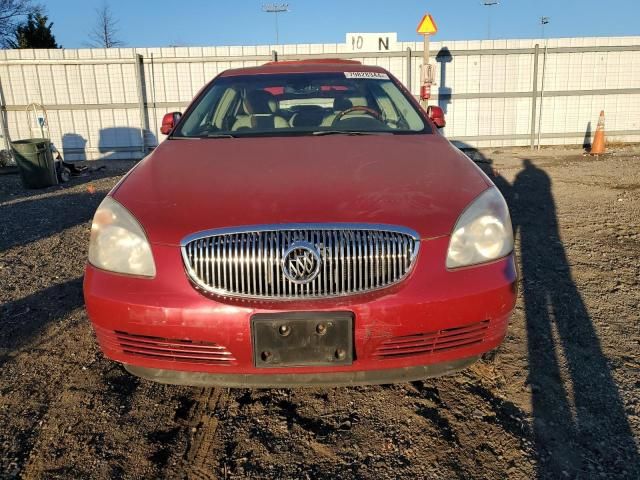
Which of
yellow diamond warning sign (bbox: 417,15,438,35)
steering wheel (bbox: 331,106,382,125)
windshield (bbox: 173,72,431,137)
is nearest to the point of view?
windshield (bbox: 173,72,431,137)

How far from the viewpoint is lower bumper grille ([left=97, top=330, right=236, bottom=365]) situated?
2.12 metres

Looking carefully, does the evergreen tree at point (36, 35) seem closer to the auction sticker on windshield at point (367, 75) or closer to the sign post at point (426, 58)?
the sign post at point (426, 58)

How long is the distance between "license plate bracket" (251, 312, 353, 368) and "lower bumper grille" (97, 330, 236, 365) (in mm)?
158

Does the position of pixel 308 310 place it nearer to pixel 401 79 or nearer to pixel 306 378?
pixel 306 378

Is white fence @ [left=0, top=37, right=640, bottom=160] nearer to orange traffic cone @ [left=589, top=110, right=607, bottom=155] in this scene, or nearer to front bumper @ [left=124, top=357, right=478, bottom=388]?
orange traffic cone @ [left=589, top=110, right=607, bottom=155]

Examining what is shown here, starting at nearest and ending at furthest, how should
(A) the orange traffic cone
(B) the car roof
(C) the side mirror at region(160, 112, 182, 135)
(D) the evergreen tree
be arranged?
(C) the side mirror at region(160, 112, 182, 135), (B) the car roof, (A) the orange traffic cone, (D) the evergreen tree

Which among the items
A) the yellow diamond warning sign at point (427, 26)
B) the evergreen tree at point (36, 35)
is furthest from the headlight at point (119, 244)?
the evergreen tree at point (36, 35)

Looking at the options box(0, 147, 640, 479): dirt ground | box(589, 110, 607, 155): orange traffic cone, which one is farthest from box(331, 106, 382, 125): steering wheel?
box(589, 110, 607, 155): orange traffic cone

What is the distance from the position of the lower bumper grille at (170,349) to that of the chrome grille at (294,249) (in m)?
0.24

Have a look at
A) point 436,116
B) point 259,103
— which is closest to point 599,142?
point 436,116

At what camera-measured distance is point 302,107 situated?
369 cm

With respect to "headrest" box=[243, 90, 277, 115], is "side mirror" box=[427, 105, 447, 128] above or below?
below

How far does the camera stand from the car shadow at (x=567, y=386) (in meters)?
2.08

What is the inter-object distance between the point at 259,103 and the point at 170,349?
2077mm
